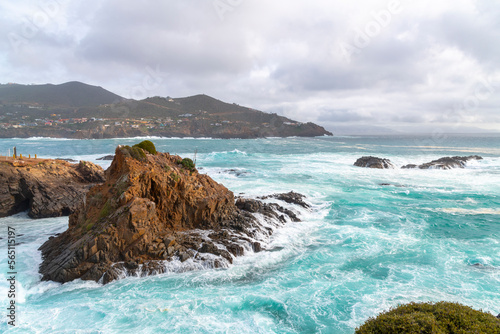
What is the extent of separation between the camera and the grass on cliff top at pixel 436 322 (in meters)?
5.90

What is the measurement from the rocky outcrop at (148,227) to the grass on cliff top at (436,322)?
8360 mm

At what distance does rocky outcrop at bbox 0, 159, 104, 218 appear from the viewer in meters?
20.3

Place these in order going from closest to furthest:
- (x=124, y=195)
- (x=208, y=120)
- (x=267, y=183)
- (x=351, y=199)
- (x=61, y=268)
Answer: (x=61, y=268)
(x=124, y=195)
(x=351, y=199)
(x=267, y=183)
(x=208, y=120)

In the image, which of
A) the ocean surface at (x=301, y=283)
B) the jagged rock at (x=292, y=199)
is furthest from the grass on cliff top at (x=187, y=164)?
the jagged rock at (x=292, y=199)

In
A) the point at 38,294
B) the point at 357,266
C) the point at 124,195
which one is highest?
the point at 124,195

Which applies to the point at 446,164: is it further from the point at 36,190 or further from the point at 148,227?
the point at 36,190

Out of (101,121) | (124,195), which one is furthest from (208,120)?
(124,195)

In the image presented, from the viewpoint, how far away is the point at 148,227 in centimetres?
1354

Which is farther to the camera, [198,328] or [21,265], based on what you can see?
[21,265]

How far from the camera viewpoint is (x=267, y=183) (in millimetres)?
32281

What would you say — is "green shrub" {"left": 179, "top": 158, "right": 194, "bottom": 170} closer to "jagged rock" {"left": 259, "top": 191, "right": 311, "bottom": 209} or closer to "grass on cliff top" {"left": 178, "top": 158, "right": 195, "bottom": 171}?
"grass on cliff top" {"left": 178, "top": 158, "right": 195, "bottom": 171}

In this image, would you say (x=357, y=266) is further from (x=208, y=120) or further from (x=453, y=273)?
(x=208, y=120)

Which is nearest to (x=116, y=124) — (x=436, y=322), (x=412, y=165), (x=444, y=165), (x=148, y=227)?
(x=412, y=165)

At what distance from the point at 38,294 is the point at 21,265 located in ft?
9.79
